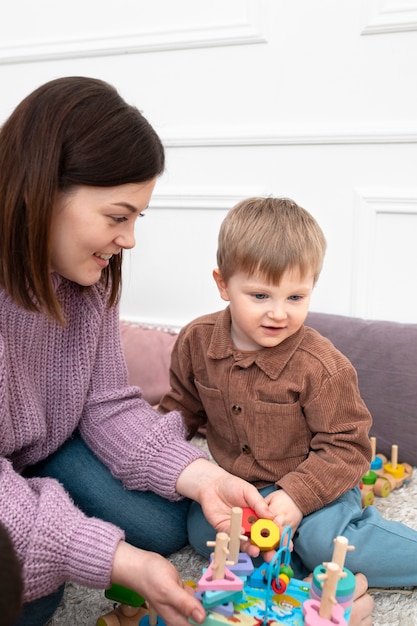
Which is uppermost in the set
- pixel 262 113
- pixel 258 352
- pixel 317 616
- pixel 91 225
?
pixel 262 113

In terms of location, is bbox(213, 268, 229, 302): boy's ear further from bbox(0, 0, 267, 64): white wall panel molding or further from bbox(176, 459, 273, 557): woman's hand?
bbox(0, 0, 267, 64): white wall panel molding

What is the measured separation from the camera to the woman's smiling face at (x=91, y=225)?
3.10 ft

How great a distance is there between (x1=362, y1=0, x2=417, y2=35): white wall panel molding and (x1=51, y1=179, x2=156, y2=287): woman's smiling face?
2.97 feet

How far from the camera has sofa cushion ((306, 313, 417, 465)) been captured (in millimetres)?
1542

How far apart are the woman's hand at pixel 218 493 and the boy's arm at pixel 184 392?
21cm

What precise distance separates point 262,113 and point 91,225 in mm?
943

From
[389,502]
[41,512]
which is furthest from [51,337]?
[389,502]

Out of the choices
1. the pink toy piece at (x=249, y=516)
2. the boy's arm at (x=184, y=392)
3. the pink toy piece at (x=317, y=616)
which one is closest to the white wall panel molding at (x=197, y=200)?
the boy's arm at (x=184, y=392)

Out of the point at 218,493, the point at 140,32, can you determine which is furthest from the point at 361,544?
the point at 140,32

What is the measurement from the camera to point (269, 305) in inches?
43.2

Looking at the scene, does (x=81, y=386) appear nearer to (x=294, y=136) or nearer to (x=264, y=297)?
(x=264, y=297)

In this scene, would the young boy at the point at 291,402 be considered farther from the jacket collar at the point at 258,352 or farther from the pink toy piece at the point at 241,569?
the pink toy piece at the point at 241,569

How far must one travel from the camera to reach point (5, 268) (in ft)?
3.09

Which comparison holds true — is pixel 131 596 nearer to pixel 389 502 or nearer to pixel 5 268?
pixel 5 268
